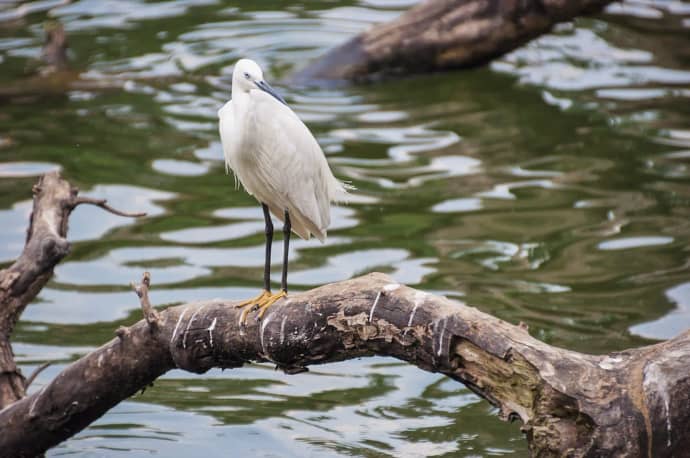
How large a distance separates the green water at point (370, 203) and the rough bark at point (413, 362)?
1203 mm

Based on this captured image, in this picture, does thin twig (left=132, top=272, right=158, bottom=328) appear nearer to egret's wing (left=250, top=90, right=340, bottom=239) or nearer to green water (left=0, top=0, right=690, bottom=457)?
egret's wing (left=250, top=90, right=340, bottom=239)

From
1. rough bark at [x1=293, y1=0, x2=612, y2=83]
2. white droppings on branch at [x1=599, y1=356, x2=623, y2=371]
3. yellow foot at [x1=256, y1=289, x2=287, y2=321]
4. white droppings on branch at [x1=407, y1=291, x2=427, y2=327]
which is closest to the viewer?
white droppings on branch at [x1=599, y1=356, x2=623, y2=371]

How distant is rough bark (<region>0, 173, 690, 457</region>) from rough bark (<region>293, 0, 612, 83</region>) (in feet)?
21.2

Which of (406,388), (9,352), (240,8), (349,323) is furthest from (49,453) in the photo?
(240,8)

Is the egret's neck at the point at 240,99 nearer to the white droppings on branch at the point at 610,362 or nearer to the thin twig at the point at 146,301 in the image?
the thin twig at the point at 146,301

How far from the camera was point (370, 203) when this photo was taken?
8750 millimetres

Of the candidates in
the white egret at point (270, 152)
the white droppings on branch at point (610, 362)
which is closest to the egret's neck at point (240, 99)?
the white egret at point (270, 152)

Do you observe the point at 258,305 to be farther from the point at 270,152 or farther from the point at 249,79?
the point at 249,79

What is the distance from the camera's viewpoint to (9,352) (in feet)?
16.7

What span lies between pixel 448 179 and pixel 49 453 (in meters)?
4.46

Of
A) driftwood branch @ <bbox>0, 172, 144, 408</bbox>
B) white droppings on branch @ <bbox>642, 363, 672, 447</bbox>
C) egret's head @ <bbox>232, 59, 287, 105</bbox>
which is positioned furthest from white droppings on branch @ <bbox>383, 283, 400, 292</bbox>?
driftwood branch @ <bbox>0, 172, 144, 408</bbox>

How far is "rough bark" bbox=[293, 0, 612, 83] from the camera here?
10008 mm

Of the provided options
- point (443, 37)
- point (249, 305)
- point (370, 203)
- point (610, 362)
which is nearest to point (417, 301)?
point (610, 362)

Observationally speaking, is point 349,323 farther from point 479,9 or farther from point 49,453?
point 479,9
